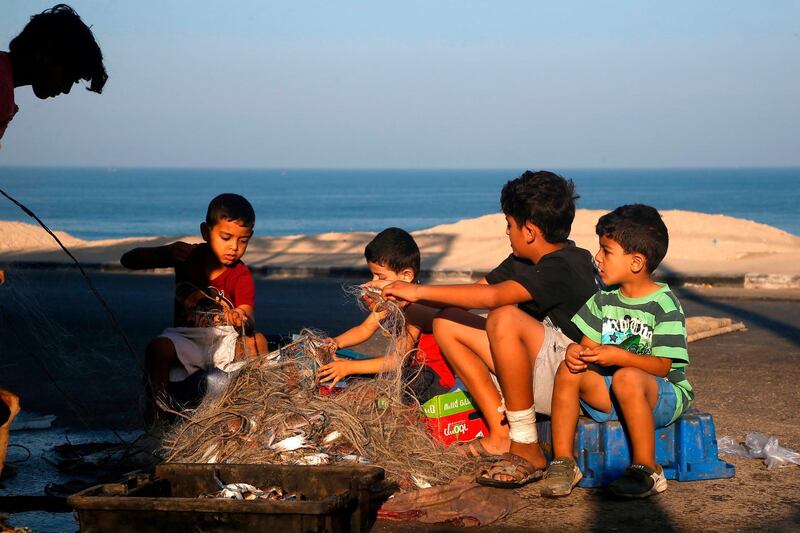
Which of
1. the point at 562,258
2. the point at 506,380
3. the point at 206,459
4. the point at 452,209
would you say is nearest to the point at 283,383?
the point at 206,459

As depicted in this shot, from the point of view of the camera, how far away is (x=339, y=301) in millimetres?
12305

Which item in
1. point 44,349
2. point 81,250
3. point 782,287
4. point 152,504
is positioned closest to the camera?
point 152,504

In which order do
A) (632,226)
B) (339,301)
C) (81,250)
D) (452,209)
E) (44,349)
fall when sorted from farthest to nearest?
(452,209)
(81,250)
(339,301)
(44,349)
(632,226)

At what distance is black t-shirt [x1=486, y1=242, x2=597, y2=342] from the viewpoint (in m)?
4.95

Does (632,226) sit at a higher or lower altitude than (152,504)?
higher

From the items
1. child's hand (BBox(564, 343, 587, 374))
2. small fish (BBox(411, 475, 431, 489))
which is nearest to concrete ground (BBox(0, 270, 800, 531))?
small fish (BBox(411, 475, 431, 489))

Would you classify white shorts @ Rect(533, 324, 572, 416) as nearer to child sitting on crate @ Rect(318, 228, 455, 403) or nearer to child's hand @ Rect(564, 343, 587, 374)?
child's hand @ Rect(564, 343, 587, 374)

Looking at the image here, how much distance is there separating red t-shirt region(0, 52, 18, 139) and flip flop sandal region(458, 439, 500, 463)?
2.55 metres

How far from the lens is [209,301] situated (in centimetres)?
585

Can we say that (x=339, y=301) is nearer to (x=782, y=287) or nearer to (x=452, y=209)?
(x=782, y=287)

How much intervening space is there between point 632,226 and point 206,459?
2.18 metres

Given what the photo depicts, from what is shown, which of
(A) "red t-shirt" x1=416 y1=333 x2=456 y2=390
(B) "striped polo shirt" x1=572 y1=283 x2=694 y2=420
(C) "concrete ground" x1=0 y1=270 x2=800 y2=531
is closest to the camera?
(C) "concrete ground" x1=0 y1=270 x2=800 y2=531

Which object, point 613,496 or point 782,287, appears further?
point 782,287

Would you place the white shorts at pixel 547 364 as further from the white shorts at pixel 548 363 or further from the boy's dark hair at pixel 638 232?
the boy's dark hair at pixel 638 232
